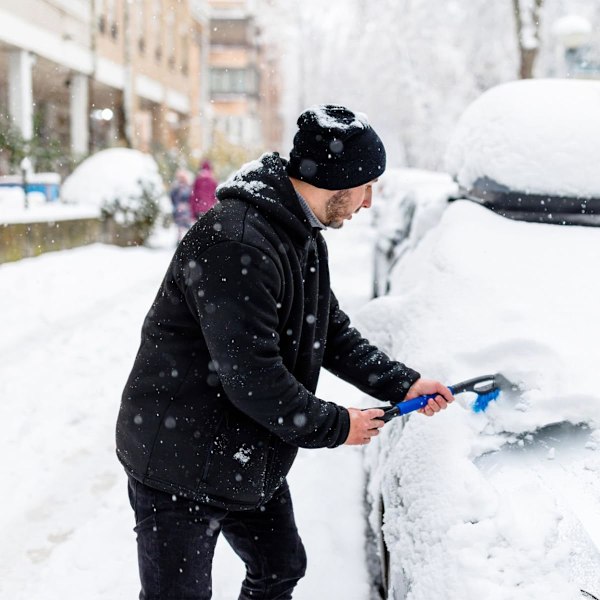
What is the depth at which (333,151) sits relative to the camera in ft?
6.15

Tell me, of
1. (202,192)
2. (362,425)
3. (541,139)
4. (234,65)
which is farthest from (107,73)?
(234,65)

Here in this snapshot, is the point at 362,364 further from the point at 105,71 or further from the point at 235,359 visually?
the point at 105,71

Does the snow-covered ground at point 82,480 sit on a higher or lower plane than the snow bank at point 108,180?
lower

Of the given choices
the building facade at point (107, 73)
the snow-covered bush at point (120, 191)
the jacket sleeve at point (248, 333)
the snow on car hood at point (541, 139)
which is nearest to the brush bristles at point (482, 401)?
the jacket sleeve at point (248, 333)

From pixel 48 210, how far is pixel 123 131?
7.79 m

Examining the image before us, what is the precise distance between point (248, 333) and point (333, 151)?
1.67 ft

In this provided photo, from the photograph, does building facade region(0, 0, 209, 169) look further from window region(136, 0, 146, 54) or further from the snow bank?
the snow bank

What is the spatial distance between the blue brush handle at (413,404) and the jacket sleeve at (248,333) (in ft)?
1.03

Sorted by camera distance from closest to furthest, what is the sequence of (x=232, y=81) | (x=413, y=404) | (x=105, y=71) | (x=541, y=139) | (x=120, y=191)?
(x=413, y=404) → (x=541, y=139) → (x=120, y=191) → (x=105, y=71) → (x=232, y=81)

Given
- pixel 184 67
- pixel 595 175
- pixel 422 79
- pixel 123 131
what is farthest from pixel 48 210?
pixel 184 67

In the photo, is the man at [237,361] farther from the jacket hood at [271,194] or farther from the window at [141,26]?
the window at [141,26]

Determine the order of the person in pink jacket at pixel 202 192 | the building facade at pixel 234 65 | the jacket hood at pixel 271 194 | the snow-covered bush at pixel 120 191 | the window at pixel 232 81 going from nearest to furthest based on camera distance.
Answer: the jacket hood at pixel 271 194, the snow-covered bush at pixel 120 191, the person in pink jacket at pixel 202 192, the building facade at pixel 234 65, the window at pixel 232 81

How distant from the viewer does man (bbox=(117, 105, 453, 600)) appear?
176 cm

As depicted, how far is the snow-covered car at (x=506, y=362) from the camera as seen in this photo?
168 cm
